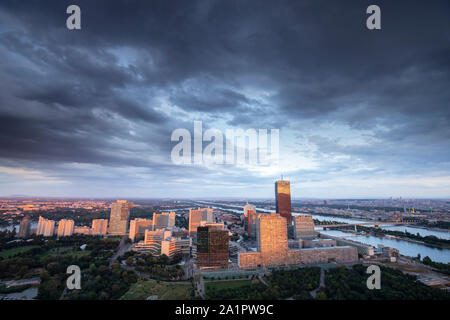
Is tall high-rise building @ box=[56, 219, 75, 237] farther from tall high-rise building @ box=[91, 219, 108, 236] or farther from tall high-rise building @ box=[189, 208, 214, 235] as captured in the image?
tall high-rise building @ box=[189, 208, 214, 235]

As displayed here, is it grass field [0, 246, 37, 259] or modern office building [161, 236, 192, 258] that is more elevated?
modern office building [161, 236, 192, 258]

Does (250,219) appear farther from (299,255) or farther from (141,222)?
(141,222)

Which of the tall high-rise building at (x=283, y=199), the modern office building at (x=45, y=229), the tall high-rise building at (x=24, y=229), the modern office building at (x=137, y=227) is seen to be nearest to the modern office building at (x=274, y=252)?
the tall high-rise building at (x=283, y=199)

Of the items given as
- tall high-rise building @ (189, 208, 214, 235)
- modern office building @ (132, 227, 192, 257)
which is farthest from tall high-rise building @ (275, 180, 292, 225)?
modern office building @ (132, 227, 192, 257)

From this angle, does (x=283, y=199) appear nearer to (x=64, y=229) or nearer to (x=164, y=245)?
(x=164, y=245)

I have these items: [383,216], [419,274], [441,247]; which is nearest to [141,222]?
[419,274]
